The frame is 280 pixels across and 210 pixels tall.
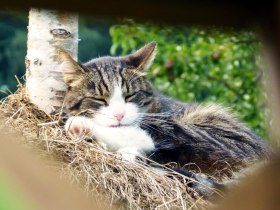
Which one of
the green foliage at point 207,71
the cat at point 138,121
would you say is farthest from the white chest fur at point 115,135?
the green foliage at point 207,71

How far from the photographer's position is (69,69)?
4.85ft

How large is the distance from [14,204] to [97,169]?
1092mm

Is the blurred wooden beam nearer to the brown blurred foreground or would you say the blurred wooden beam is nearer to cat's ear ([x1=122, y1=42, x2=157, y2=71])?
the brown blurred foreground

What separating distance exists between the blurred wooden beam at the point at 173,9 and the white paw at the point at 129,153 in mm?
1137

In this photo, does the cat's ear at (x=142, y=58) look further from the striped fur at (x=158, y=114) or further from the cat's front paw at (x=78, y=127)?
the cat's front paw at (x=78, y=127)

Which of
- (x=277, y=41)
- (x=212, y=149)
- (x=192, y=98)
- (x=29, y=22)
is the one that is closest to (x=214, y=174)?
(x=212, y=149)

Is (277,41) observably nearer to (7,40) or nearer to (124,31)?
(7,40)

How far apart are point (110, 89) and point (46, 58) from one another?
171mm

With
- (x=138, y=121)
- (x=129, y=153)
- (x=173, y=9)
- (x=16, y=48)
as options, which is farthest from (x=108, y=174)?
(x=173, y=9)

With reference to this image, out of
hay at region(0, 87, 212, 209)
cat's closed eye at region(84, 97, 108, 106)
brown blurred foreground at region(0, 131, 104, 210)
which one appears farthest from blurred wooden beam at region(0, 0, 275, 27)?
cat's closed eye at region(84, 97, 108, 106)

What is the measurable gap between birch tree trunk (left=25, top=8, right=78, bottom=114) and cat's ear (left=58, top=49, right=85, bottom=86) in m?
0.01

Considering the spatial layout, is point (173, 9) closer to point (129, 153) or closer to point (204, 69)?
point (129, 153)

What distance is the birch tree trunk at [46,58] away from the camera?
1.43 metres

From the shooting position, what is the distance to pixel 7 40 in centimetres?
167
